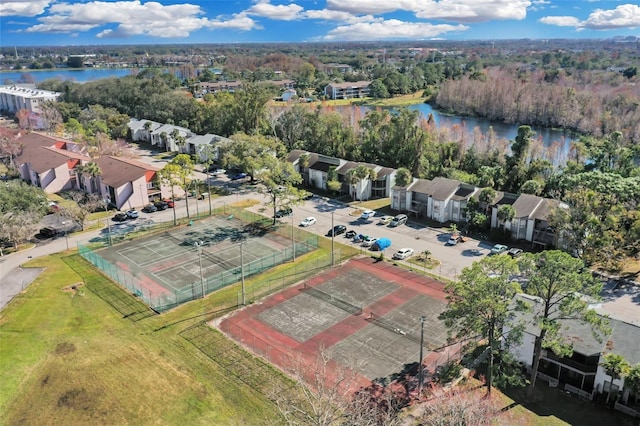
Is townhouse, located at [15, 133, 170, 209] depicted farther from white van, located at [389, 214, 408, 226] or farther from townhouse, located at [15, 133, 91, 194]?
white van, located at [389, 214, 408, 226]

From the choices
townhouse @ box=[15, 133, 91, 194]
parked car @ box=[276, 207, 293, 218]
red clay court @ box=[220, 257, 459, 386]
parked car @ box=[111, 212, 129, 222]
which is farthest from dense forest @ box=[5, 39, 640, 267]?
parked car @ box=[111, 212, 129, 222]

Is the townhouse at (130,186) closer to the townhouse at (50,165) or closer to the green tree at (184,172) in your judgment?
the green tree at (184,172)

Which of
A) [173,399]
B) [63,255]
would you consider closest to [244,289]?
[173,399]

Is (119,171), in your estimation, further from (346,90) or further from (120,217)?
(346,90)

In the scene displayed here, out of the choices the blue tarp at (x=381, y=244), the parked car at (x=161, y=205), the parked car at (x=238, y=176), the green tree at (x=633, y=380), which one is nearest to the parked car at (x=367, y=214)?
the blue tarp at (x=381, y=244)

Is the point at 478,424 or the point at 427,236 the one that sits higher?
the point at 478,424

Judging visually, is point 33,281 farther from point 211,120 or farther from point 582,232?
point 211,120

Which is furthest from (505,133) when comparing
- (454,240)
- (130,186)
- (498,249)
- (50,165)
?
(50,165)
